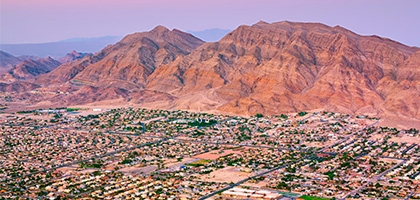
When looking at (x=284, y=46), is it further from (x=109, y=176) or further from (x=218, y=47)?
(x=109, y=176)

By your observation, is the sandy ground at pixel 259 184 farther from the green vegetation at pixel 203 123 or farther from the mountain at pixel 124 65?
the mountain at pixel 124 65

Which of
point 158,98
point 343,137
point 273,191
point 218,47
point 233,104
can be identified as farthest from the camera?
point 218,47

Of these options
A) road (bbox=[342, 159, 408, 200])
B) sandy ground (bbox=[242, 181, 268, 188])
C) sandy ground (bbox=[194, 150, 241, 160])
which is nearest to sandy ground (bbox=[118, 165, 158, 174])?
sandy ground (bbox=[194, 150, 241, 160])

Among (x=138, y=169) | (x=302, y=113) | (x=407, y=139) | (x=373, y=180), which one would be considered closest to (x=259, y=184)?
(x=373, y=180)

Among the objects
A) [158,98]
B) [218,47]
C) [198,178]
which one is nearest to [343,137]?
[198,178]

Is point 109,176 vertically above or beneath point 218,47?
beneath

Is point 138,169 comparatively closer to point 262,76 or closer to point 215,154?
point 215,154
